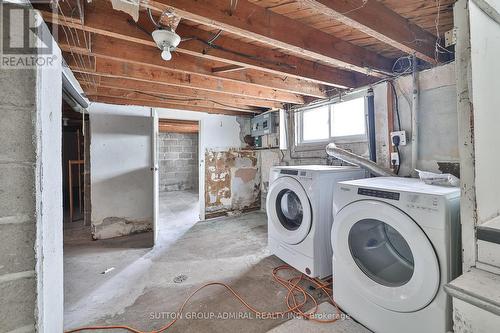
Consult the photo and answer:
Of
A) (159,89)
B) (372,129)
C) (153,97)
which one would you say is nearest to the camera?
(372,129)

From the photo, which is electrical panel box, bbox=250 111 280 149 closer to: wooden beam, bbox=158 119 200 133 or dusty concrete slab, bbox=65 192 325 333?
wooden beam, bbox=158 119 200 133

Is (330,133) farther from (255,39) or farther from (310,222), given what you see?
(255,39)

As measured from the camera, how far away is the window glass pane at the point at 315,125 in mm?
3020

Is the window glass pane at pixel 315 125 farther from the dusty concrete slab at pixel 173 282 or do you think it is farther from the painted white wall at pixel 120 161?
the painted white wall at pixel 120 161

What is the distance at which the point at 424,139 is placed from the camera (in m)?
1.97

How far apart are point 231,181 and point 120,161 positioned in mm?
1817

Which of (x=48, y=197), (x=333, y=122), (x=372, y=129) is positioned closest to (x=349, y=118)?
(x=333, y=122)

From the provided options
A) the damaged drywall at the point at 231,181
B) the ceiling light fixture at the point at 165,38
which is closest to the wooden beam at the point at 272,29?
the ceiling light fixture at the point at 165,38

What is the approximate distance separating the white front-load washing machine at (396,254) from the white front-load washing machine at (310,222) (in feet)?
1.02

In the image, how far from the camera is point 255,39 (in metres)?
1.44

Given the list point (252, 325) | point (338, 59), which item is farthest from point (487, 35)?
point (252, 325)

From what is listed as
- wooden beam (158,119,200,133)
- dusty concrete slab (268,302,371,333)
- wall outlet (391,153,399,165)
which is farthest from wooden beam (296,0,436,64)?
wooden beam (158,119,200,133)

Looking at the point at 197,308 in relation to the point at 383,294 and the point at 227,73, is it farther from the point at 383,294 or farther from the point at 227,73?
the point at 227,73

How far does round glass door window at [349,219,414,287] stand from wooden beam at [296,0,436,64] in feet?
4.01
